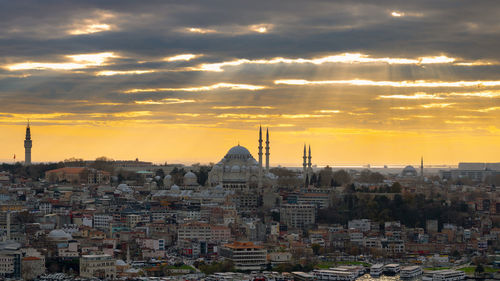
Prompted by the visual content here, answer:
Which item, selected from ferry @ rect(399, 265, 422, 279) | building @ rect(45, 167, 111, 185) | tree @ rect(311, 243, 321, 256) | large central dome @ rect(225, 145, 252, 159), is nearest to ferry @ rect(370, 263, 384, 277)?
ferry @ rect(399, 265, 422, 279)

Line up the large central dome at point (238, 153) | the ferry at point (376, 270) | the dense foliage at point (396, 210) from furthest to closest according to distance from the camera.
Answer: the large central dome at point (238, 153) → the dense foliage at point (396, 210) → the ferry at point (376, 270)

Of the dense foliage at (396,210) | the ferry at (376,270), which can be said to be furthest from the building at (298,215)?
the ferry at (376,270)

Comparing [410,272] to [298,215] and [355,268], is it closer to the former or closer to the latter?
[355,268]

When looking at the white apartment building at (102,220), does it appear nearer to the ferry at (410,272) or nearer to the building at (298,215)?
the building at (298,215)

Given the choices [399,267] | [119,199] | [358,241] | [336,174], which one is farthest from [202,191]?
[399,267]

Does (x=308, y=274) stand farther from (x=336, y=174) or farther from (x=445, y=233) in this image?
(x=336, y=174)

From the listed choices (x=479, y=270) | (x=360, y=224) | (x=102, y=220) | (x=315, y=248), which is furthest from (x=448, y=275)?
(x=102, y=220)

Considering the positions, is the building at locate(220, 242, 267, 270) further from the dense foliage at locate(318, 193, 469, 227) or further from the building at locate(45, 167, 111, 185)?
the building at locate(45, 167, 111, 185)

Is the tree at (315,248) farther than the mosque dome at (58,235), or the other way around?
the tree at (315,248)
